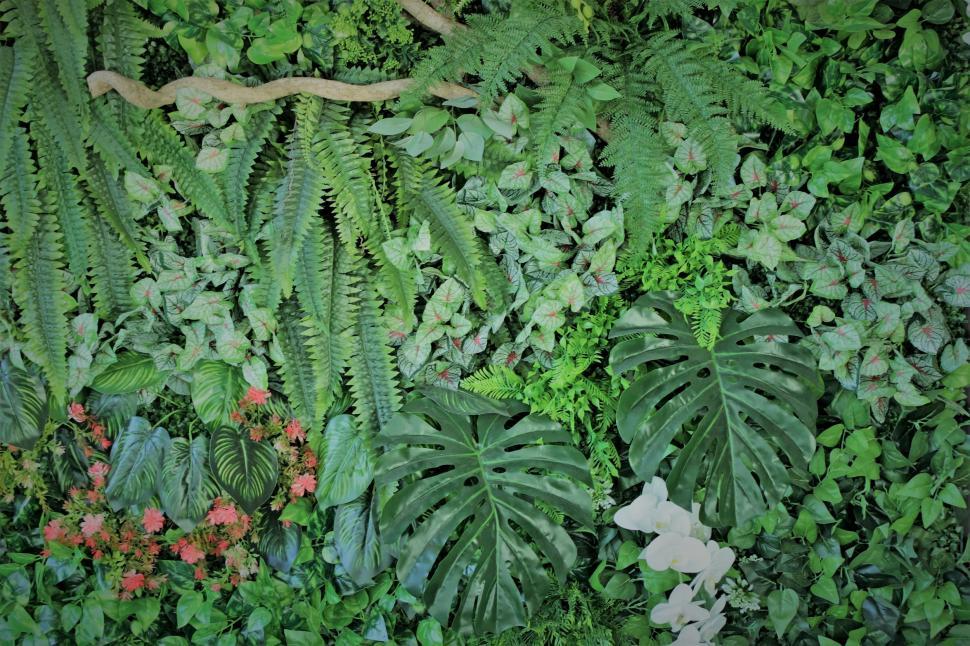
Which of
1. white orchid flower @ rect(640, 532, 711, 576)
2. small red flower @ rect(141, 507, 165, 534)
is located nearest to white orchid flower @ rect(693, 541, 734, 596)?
white orchid flower @ rect(640, 532, 711, 576)

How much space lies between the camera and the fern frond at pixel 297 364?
182cm

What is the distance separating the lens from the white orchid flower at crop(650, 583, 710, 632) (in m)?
2.01

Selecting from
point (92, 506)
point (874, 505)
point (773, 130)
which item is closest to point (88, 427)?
point (92, 506)

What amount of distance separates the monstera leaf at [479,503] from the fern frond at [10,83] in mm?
1042

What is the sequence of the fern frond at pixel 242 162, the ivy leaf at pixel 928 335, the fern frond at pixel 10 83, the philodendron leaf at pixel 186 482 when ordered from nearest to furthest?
the fern frond at pixel 10 83
the fern frond at pixel 242 162
the ivy leaf at pixel 928 335
the philodendron leaf at pixel 186 482

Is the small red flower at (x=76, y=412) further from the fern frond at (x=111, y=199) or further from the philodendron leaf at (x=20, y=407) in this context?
the fern frond at (x=111, y=199)

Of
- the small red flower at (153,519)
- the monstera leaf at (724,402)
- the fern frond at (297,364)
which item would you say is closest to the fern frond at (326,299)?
the fern frond at (297,364)

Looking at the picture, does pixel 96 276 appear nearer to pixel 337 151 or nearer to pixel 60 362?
pixel 60 362

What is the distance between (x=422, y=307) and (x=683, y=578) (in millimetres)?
1004

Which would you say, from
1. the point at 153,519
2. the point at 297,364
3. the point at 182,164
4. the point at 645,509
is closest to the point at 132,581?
the point at 153,519

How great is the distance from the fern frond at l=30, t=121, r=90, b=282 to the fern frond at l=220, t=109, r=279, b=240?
33cm

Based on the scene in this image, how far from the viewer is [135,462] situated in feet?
6.31

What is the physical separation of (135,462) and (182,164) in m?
0.77

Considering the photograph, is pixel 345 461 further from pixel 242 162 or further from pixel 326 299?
pixel 242 162
